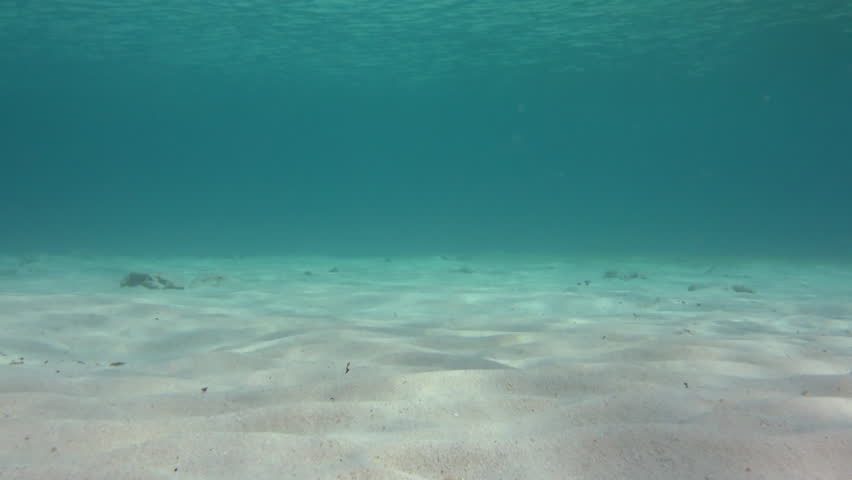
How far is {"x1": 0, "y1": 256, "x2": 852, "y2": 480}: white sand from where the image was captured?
7.63 ft

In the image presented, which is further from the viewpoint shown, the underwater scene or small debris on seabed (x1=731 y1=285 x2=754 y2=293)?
small debris on seabed (x1=731 y1=285 x2=754 y2=293)

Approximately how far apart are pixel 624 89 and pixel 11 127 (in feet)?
415

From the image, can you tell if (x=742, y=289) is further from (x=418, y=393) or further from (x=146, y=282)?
(x=146, y=282)

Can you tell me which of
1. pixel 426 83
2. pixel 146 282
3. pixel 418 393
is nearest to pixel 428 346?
pixel 418 393

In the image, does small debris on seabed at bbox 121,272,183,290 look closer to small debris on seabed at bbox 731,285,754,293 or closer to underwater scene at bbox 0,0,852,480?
underwater scene at bbox 0,0,852,480

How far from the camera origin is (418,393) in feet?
11.0

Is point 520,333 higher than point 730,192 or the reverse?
higher

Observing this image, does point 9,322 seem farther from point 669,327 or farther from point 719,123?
point 719,123

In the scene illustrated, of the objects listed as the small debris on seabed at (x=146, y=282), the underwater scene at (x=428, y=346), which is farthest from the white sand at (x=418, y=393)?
the small debris on seabed at (x=146, y=282)

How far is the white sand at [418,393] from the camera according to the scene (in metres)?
2.33

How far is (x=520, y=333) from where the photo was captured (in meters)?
5.82

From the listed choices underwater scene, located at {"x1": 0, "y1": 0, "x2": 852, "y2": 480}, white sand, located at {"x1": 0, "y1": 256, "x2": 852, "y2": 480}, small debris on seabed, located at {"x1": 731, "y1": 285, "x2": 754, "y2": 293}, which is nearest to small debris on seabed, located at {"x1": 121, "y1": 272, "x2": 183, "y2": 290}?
underwater scene, located at {"x1": 0, "y1": 0, "x2": 852, "y2": 480}

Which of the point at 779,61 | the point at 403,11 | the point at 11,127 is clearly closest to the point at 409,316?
the point at 403,11

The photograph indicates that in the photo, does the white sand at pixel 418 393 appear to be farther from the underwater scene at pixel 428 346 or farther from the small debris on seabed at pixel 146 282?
the small debris on seabed at pixel 146 282
